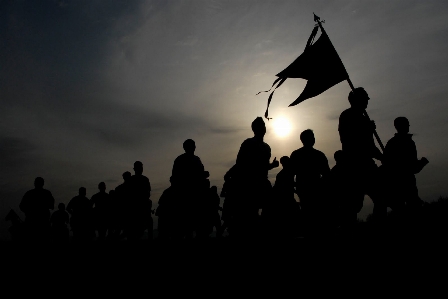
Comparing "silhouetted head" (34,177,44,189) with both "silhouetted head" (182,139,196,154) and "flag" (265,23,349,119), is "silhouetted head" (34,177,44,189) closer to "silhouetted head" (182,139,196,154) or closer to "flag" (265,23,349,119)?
"silhouetted head" (182,139,196,154)

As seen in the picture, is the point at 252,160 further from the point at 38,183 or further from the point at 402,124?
the point at 38,183

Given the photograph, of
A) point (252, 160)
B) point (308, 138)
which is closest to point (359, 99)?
point (308, 138)

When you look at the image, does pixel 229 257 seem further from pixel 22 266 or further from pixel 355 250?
pixel 22 266

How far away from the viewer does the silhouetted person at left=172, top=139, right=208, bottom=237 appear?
663cm

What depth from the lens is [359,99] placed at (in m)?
5.47

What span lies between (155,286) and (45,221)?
762cm

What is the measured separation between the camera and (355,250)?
377 centimetres

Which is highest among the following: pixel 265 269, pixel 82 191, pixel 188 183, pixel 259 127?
pixel 82 191

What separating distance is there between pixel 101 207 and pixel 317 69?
9.57 m

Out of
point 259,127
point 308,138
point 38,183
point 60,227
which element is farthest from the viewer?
point 60,227

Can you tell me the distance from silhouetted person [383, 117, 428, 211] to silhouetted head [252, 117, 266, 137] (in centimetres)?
205

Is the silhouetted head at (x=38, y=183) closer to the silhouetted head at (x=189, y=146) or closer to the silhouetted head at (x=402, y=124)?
the silhouetted head at (x=189, y=146)

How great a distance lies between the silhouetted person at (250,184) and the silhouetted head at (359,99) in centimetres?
160

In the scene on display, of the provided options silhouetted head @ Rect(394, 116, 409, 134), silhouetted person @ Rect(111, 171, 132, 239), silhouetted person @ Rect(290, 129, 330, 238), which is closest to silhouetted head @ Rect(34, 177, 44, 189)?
silhouetted person @ Rect(111, 171, 132, 239)
